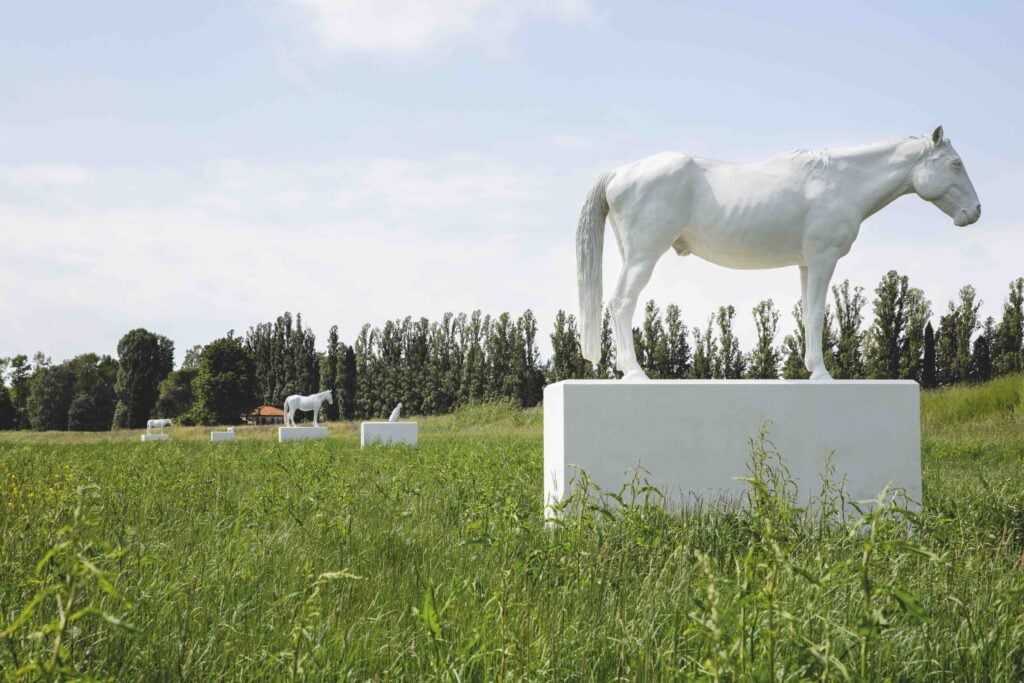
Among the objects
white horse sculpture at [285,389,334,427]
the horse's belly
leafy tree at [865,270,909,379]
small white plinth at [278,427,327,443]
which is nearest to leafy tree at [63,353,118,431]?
white horse sculpture at [285,389,334,427]

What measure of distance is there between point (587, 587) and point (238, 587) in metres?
1.50

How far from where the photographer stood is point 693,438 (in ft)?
16.2

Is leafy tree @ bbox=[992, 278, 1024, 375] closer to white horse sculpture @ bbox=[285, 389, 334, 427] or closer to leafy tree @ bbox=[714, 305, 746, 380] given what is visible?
leafy tree @ bbox=[714, 305, 746, 380]

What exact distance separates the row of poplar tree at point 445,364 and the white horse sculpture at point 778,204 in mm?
4879

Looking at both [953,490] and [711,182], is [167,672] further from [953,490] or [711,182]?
[953,490]

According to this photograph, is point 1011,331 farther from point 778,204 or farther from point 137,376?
point 137,376

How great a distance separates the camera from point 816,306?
215 inches

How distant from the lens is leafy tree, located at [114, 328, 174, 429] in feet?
147

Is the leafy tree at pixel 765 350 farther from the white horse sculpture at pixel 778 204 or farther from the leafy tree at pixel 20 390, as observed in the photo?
the leafy tree at pixel 20 390

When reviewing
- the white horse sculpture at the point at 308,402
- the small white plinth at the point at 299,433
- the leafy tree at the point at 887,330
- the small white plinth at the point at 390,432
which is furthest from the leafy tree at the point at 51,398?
the leafy tree at the point at 887,330

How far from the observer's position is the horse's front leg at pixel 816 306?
5352 millimetres

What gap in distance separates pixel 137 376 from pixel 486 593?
48.1 metres

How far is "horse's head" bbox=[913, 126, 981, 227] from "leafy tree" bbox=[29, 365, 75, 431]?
165 ft

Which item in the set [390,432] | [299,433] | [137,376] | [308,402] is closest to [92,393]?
[137,376]
